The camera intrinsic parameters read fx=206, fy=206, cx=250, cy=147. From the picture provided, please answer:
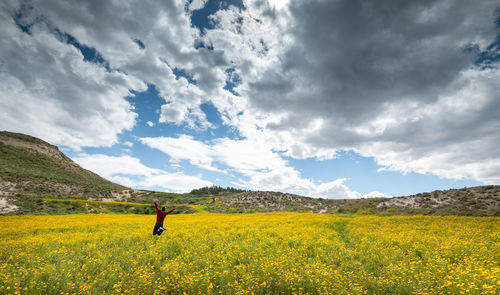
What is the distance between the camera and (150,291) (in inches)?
278

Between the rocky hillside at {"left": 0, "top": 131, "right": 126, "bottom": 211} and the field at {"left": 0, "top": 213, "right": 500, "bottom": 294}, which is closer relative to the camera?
the field at {"left": 0, "top": 213, "right": 500, "bottom": 294}

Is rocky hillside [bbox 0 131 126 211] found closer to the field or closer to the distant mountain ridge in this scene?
the distant mountain ridge

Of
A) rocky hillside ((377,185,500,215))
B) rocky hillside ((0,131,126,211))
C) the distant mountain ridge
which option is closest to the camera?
rocky hillside ((377,185,500,215))

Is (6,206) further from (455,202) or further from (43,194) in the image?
(455,202)

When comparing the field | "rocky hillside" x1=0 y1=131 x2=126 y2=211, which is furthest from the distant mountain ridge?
the field

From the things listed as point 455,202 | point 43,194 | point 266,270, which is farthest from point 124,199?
point 455,202

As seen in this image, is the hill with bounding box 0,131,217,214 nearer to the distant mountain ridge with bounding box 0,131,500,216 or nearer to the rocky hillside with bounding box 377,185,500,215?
the distant mountain ridge with bounding box 0,131,500,216

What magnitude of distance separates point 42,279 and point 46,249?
6.02m

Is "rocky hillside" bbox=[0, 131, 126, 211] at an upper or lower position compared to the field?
upper

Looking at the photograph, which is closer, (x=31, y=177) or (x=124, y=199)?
(x=31, y=177)

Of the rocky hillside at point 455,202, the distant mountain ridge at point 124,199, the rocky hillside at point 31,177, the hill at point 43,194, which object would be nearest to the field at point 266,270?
the rocky hillside at point 455,202

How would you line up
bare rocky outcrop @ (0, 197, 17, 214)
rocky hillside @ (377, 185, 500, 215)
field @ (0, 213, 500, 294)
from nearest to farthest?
field @ (0, 213, 500, 294)
rocky hillside @ (377, 185, 500, 215)
bare rocky outcrop @ (0, 197, 17, 214)

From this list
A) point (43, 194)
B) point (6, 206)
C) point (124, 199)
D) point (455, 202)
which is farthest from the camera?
point (124, 199)

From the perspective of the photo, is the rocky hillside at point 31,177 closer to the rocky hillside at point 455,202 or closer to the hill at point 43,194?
the hill at point 43,194
